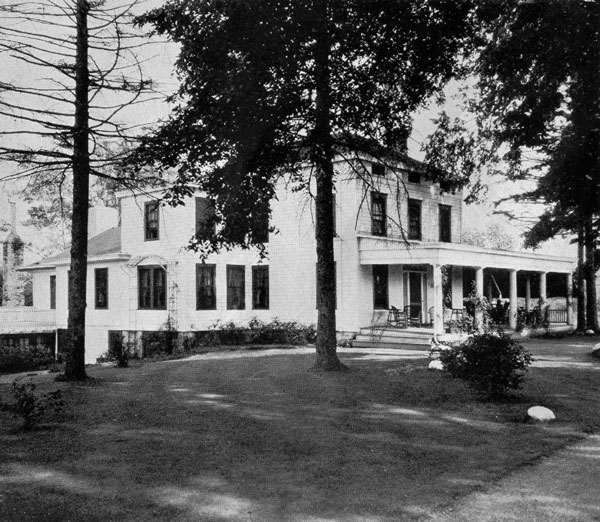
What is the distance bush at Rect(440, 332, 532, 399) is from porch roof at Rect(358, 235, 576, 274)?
A: 9156 millimetres

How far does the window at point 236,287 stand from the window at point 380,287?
225 inches

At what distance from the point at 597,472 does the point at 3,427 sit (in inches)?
298

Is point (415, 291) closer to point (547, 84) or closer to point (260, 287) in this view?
point (260, 287)

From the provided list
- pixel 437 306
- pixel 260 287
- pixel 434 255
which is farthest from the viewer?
pixel 260 287

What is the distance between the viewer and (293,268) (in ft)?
81.8

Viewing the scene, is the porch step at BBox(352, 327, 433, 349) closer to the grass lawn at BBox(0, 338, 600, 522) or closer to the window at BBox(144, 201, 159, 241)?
the grass lawn at BBox(0, 338, 600, 522)

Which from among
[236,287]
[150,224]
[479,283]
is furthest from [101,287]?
[479,283]

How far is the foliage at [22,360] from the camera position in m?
22.8

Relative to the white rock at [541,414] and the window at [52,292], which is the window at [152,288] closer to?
the window at [52,292]

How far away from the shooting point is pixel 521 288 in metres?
34.2

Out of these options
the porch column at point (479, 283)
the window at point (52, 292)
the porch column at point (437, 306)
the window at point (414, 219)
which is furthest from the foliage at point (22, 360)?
the porch column at point (479, 283)

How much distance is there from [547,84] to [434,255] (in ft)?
29.7

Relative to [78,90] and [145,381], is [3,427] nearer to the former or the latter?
[145,381]

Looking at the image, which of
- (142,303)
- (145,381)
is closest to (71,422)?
(145,381)
